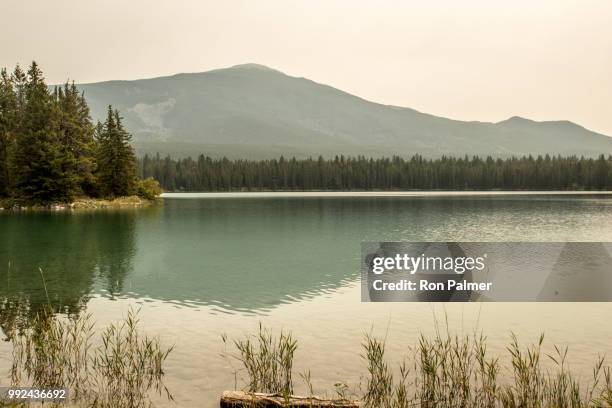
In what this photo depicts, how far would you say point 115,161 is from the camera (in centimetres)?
10262

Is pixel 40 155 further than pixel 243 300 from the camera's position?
Yes

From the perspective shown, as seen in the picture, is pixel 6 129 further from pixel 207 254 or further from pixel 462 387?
pixel 462 387

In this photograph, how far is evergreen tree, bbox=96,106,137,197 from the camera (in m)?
103

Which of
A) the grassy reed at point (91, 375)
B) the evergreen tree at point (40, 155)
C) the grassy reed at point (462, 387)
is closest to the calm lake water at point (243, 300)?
the grassy reed at point (91, 375)

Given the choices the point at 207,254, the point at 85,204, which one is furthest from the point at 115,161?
the point at 207,254

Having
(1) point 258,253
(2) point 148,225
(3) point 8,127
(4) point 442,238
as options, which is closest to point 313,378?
(1) point 258,253

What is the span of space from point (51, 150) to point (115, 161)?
1421cm

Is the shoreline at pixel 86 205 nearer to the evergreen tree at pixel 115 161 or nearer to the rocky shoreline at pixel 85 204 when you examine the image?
the rocky shoreline at pixel 85 204

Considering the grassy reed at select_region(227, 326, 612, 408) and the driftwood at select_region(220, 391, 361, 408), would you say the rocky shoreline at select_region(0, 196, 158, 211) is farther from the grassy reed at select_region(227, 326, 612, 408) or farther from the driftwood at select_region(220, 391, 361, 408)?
the driftwood at select_region(220, 391, 361, 408)

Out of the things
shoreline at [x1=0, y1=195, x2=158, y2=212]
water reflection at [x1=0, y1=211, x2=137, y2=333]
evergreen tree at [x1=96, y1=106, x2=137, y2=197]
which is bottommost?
water reflection at [x1=0, y1=211, x2=137, y2=333]

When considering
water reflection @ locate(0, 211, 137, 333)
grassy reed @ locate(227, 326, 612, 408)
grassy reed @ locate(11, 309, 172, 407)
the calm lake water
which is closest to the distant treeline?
water reflection @ locate(0, 211, 137, 333)

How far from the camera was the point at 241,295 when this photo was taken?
2533cm

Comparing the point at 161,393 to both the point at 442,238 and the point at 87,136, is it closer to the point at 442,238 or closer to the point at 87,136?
the point at 442,238

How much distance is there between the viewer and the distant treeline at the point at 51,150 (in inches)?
3549
